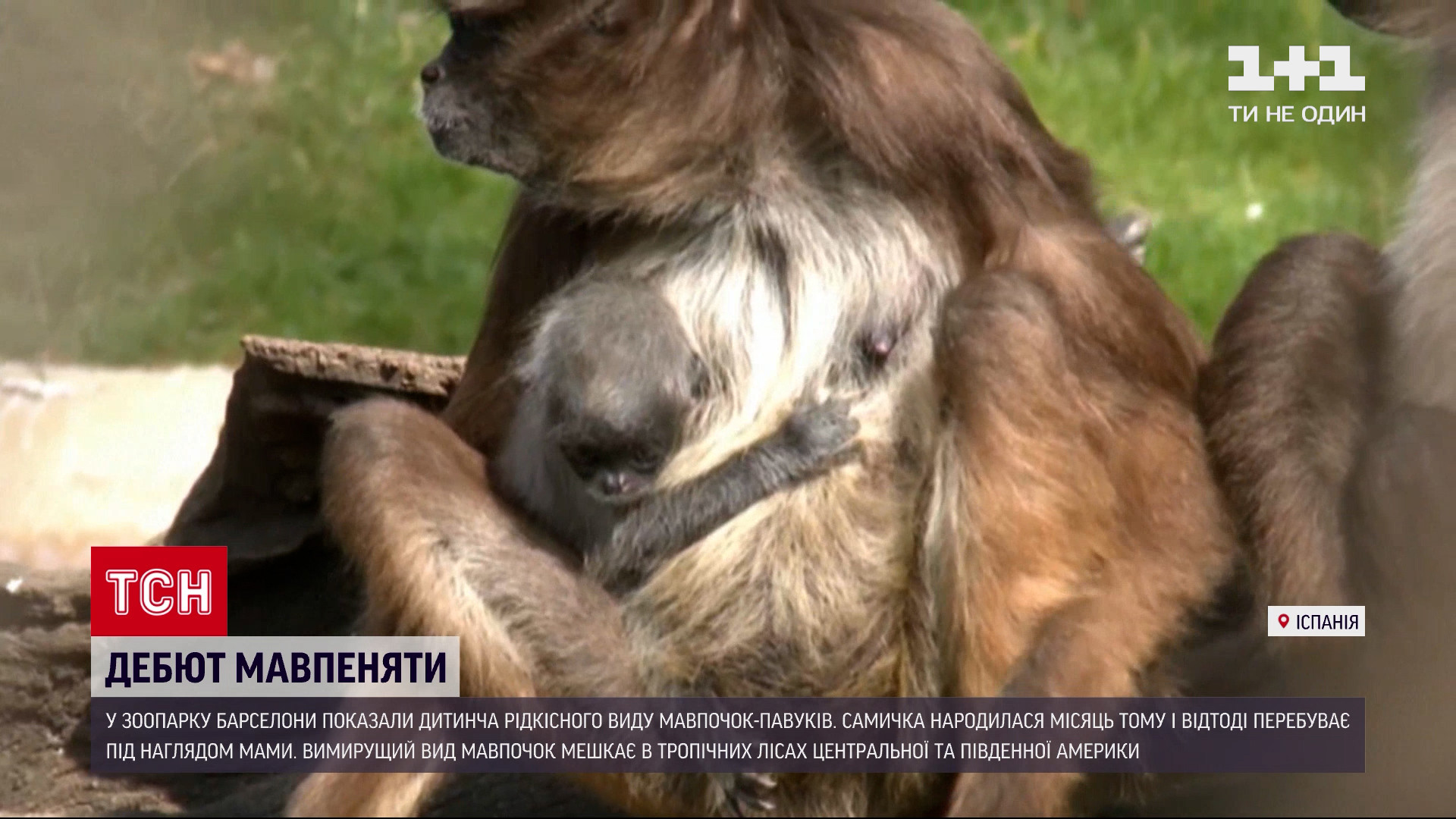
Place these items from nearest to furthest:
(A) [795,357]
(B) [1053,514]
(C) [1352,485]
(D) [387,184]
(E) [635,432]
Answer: (B) [1053,514] < (C) [1352,485] < (E) [635,432] < (A) [795,357] < (D) [387,184]

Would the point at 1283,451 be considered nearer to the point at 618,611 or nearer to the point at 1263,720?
the point at 1263,720

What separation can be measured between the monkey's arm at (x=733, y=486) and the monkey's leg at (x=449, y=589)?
0.68ft

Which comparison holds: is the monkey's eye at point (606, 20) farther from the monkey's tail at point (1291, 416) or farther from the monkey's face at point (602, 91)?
the monkey's tail at point (1291, 416)

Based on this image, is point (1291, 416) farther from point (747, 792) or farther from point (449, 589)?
point (449, 589)

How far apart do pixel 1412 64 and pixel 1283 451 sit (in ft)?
5.13

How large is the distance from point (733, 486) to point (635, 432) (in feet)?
1.03

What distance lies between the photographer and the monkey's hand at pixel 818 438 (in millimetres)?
5945

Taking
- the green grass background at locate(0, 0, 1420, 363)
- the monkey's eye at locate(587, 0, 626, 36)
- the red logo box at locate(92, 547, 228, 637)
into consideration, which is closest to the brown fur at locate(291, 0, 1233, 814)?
the monkey's eye at locate(587, 0, 626, 36)

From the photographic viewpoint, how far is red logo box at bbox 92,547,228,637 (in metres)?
6.72

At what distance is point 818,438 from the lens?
5965 millimetres

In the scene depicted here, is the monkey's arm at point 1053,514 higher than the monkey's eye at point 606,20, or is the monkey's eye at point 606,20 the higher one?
the monkey's eye at point 606,20

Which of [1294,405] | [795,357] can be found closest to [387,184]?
[795,357]

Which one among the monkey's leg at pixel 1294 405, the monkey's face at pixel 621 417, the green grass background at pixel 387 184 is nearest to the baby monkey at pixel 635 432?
the monkey's face at pixel 621 417

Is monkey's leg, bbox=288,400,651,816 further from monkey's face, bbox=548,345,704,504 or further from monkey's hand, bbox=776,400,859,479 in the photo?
monkey's hand, bbox=776,400,859,479
